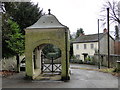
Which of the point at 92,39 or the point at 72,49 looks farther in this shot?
the point at 72,49

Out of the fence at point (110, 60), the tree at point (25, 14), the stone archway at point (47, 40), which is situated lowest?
the fence at point (110, 60)

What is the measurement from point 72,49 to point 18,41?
1082 inches

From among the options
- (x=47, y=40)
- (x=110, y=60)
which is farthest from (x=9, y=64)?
(x=110, y=60)

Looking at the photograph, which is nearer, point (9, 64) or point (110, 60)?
point (9, 64)

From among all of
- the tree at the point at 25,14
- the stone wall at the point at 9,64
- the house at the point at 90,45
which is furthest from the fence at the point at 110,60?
the stone wall at the point at 9,64

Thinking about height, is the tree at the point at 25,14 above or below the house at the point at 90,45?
above

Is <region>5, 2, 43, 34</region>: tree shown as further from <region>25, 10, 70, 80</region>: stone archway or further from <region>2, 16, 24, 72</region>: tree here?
<region>25, 10, 70, 80</region>: stone archway

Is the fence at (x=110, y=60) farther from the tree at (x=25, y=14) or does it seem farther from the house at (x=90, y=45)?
the tree at (x=25, y=14)

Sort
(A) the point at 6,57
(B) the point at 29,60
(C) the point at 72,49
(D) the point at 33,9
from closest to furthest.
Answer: (B) the point at 29,60, (A) the point at 6,57, (D) the point at 33,9, (C) the point at 72,49

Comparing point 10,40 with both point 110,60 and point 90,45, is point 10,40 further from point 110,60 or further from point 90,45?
point 90,45

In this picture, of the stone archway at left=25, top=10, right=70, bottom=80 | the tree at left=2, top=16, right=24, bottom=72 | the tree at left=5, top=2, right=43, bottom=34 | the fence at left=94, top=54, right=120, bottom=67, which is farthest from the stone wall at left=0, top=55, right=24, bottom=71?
the fence at left=94, top=54, right=120, bottom=67

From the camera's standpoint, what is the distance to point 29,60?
12586mm

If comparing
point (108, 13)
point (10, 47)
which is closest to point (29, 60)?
point (10, 47)

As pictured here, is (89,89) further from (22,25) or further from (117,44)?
(117,44)
